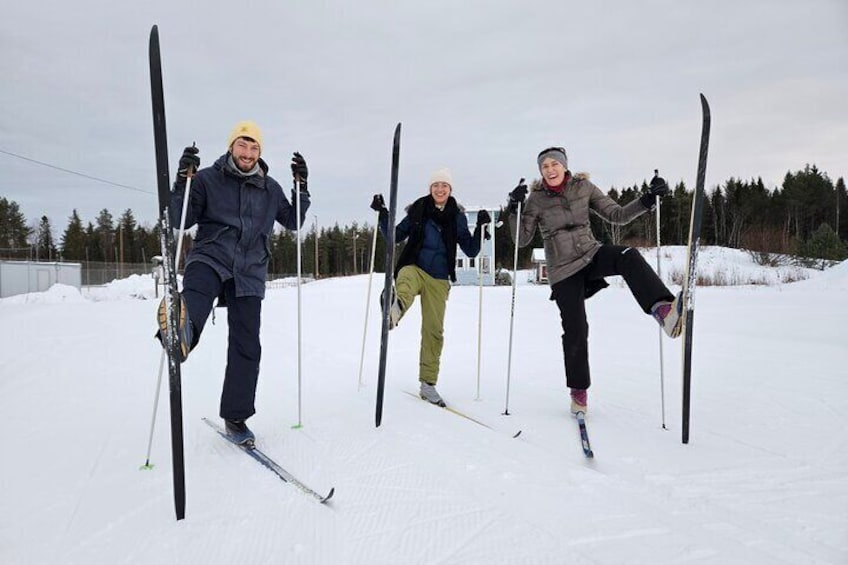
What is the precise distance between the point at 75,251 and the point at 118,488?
7927 cm

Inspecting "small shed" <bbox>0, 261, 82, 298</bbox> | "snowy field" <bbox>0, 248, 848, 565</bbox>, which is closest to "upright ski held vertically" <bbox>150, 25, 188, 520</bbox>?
"snowy field" <bbox>0, 248, 848, 565</bbox>

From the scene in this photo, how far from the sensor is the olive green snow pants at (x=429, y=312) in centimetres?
404

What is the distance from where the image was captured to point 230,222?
2.87 meters

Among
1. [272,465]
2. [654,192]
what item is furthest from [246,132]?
[654,192]

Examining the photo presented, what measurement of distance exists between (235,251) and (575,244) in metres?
2.32

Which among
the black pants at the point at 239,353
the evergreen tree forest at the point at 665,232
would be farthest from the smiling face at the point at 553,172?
the evergreen tree forest at the point at 665,232

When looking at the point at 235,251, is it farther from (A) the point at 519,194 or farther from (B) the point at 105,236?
(B) the point at 105,236

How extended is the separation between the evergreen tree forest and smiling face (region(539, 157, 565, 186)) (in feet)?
30.1

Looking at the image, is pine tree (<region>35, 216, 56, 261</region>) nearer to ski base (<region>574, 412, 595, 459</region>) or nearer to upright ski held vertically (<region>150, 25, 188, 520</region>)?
upright ski held vertically (<region>150, 25, 188, 520</region>)

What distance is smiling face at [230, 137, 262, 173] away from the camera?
291 centimetres

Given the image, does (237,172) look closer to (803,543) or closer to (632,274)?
(632,274)

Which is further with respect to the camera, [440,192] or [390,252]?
[440,192]

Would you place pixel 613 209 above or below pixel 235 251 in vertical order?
above

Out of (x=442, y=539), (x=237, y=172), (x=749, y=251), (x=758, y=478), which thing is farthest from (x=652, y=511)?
(x=749, y=251)
